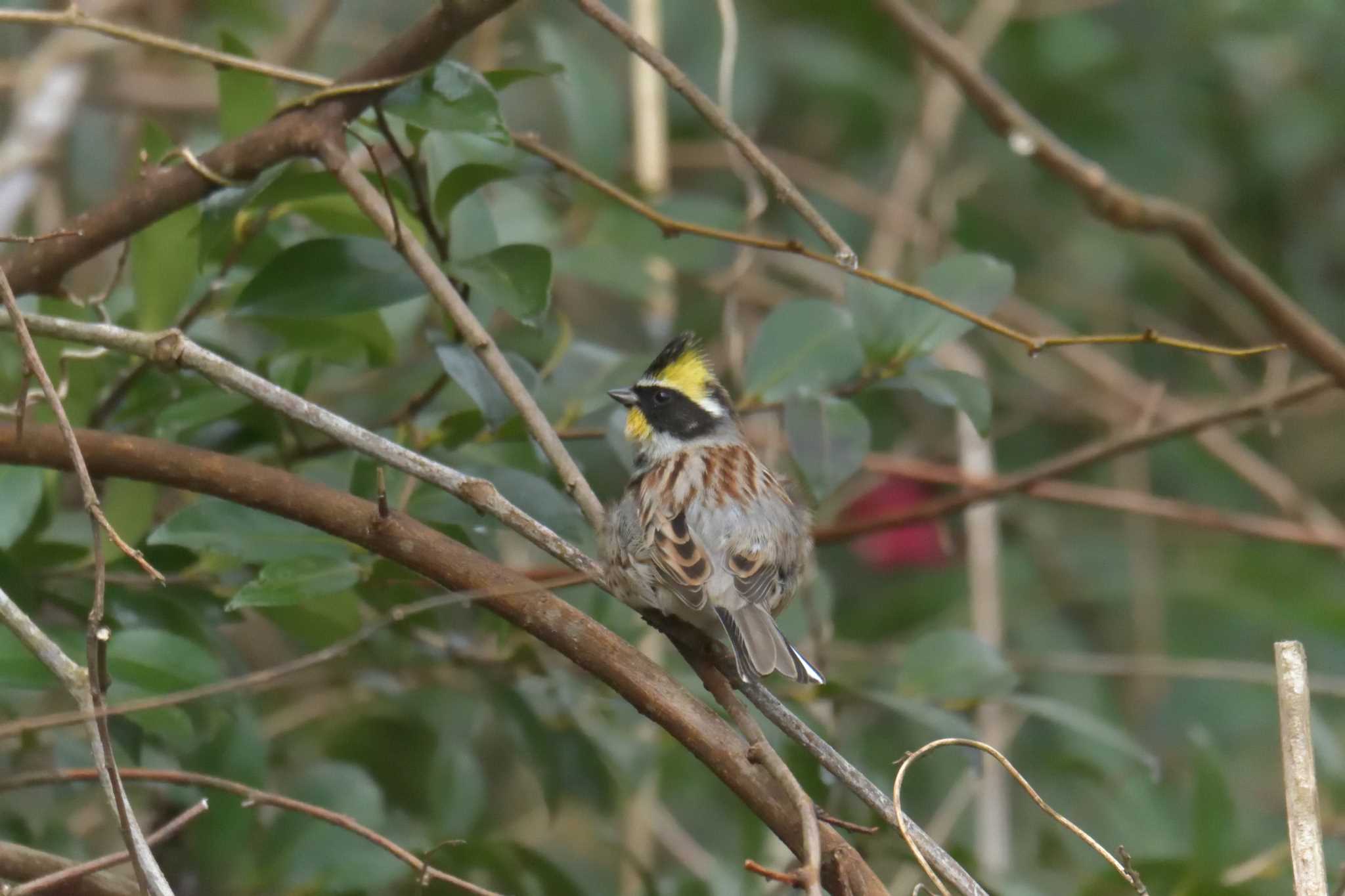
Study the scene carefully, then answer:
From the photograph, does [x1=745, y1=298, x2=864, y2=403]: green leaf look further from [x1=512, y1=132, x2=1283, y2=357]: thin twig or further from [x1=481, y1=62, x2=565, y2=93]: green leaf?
[x1=481, y1=62, x2=565, y2=93]: green leaf

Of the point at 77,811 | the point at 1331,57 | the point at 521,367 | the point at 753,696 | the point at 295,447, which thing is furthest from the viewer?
the point at 1331,57

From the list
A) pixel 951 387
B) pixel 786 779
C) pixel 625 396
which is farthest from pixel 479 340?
pixel 951 387

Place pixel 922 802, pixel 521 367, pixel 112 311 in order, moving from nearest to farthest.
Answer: pixel 521 367 → pixel 112 311 → pixel 922 802

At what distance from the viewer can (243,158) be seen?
99.7 inches

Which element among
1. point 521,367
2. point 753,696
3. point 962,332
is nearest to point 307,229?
point 521,367

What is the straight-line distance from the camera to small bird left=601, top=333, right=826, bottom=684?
8.47 ft

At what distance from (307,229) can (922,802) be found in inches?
109

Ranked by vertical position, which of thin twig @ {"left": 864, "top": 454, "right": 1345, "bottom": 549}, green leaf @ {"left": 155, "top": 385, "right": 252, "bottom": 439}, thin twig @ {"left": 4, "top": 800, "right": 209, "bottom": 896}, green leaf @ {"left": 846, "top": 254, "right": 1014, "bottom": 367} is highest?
thin twig @ {"left": 864, "top": 454, "right": 1345, "bottom": 549}

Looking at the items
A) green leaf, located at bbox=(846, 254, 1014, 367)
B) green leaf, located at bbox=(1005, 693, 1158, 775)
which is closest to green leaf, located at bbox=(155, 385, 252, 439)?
green leaf, located at bbox=(846, 254, 1014, 367)

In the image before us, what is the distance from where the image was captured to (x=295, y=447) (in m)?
2.83

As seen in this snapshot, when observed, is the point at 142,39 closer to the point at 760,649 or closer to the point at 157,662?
the point at 157,662

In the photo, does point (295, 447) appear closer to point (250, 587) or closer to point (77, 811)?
point (250, 587)

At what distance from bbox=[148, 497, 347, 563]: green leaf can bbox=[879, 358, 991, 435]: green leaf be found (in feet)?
3.50

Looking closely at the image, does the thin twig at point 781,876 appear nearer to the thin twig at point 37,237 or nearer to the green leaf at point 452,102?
the green leaf at point 452,102
